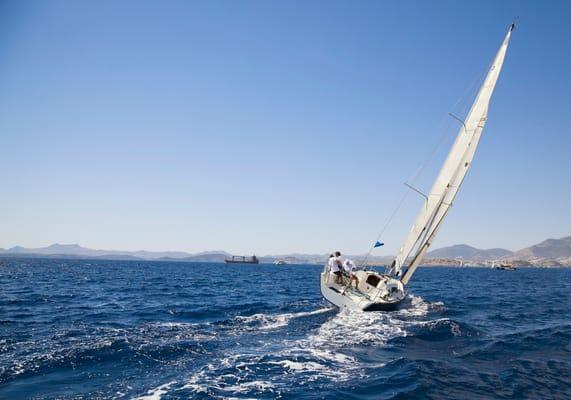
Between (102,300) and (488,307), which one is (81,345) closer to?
(102,300)

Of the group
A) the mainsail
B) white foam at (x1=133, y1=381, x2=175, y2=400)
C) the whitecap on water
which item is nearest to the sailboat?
the mainsail

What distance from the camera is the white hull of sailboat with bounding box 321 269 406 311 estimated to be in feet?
67.7

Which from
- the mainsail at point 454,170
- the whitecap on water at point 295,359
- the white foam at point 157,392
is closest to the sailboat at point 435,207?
the mainsail at point 454,170

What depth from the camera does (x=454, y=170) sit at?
74.1ft

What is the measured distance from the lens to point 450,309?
23.7 metres

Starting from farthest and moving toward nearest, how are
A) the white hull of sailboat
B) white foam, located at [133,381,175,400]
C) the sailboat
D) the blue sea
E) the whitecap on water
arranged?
1. the sailboat
2. the white hull of sailboat
3. the whitecap on water
4. the blue sea
5. white foam, located at [133,381,175,400]

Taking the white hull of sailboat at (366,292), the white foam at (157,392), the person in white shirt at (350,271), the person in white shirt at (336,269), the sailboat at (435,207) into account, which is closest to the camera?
the white foam at (157,392)

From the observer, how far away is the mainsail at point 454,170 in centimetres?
2238

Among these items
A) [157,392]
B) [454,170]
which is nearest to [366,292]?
[454,170]

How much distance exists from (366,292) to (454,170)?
8.98 meters

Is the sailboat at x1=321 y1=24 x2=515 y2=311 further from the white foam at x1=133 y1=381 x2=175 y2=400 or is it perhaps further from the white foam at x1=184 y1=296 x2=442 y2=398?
the white foam at x1=133 y1=381 x2=175 y2=400

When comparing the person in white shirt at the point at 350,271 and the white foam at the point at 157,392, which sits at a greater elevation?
the person in white shirt at the point at 350,271

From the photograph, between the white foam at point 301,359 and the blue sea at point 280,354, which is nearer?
the blue sea at point 280,354

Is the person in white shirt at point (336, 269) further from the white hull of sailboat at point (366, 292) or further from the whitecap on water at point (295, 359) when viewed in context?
the whitecap on water at point (295, 359)
